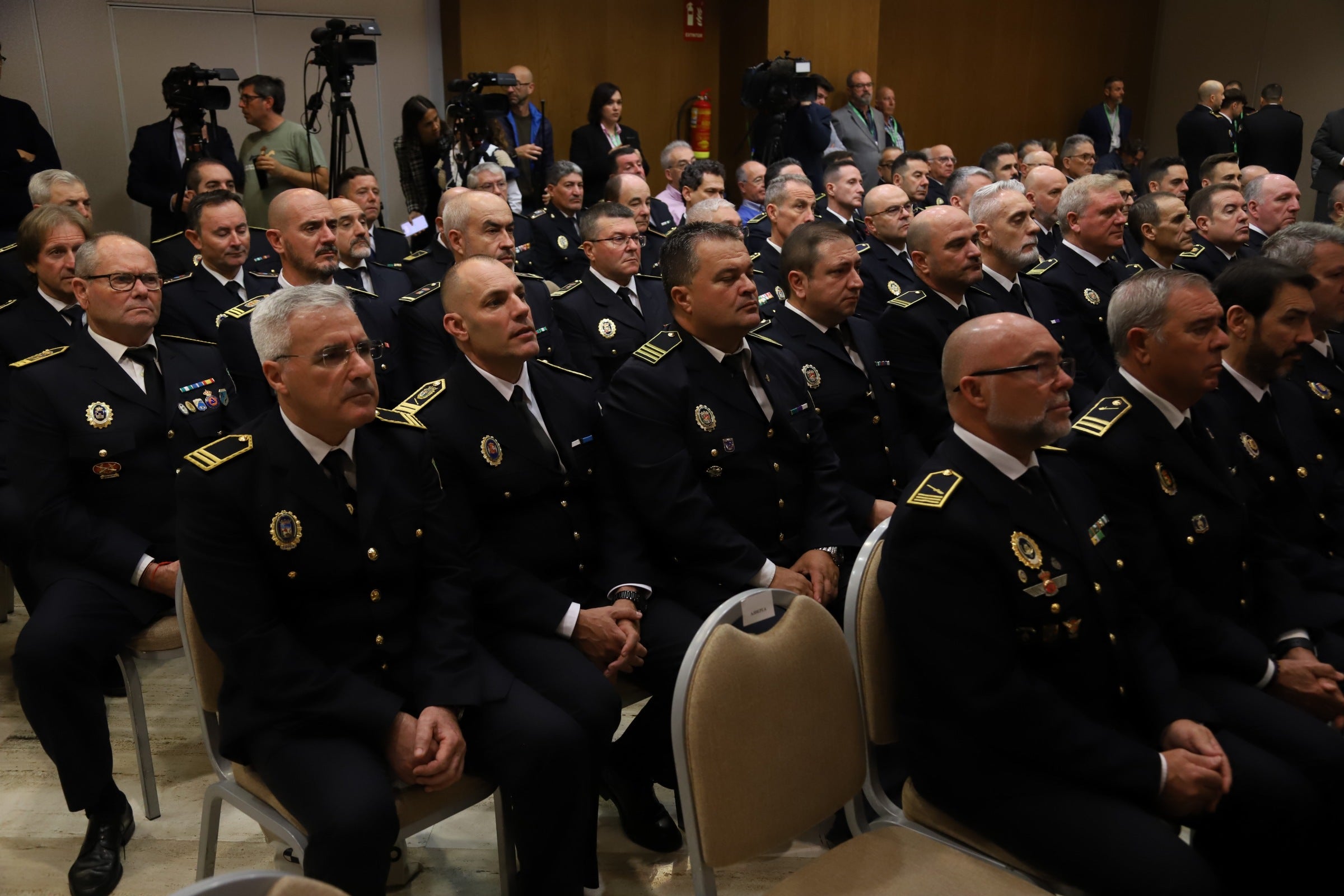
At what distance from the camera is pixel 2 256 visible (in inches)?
169

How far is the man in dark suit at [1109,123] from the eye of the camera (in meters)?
11.1

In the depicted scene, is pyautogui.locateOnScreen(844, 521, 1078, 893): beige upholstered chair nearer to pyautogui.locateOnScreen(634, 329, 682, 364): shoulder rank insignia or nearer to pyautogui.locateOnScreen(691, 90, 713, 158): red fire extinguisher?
pyautogui.locateOnScreen(634, 329, 682, 364): shoulder rank insignia

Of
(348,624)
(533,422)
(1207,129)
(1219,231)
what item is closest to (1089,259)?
(1219,231)

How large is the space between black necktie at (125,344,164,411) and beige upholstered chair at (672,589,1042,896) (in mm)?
1889

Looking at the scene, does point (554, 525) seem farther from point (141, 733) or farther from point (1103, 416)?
point (1103, 416)

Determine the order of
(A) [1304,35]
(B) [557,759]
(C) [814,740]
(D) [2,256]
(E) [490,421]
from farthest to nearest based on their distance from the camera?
(A) [1304,35]
(D) [2,256]
(E) [490,421]
(B) [557,759]
(C) [814,740]

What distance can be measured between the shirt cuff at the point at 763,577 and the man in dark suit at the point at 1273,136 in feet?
29.7

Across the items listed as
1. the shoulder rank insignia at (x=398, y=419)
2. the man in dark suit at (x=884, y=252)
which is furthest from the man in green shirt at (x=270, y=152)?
the shoulder rank insignia at (x=398, y=419)

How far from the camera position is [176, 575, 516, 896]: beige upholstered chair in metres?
1.91

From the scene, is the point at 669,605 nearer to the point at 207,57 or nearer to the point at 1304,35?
the point at 207,57

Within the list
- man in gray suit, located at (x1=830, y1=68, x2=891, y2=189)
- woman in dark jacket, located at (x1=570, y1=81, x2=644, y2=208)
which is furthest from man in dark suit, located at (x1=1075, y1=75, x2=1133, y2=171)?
woman in dark jacket, located at (x1=570, y1=81, x2=644, y2=208)

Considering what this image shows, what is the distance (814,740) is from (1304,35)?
12658mm

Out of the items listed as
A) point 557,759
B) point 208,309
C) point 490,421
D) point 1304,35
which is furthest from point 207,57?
point 1304,35

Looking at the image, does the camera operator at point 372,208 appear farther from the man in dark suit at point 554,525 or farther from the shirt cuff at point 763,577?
the shirt cuff at point 763,577
